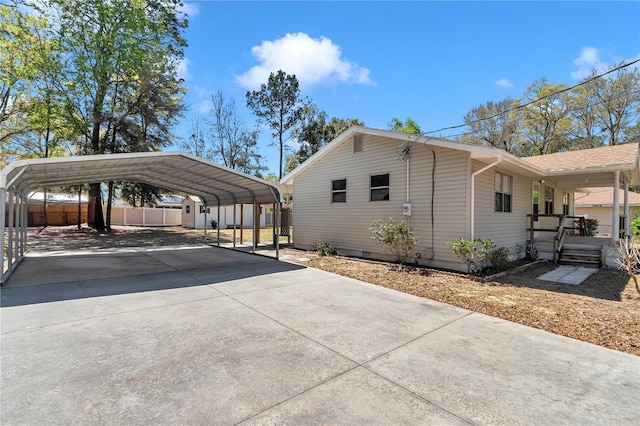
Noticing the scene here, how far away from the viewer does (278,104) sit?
2767 centimetres

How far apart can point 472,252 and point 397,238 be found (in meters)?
1.93

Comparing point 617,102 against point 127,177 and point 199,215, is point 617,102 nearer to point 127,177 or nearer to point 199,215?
point 127,177

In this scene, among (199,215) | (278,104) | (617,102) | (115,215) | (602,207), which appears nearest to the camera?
(602,207)

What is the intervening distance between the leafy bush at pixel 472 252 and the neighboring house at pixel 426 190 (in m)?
0.30

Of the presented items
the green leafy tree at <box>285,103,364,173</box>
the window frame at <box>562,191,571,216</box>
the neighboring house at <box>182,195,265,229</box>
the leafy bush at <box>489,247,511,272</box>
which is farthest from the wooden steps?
the neighboring house at <box>182,195,265,229</box>

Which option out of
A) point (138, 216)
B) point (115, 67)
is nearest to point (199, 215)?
point (138, 216)

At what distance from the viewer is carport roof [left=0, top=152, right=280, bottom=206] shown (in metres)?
7.41

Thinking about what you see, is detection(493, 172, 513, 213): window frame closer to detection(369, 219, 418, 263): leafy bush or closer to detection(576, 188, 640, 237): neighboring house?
detection(369, 219, 418, 263): leafy bush

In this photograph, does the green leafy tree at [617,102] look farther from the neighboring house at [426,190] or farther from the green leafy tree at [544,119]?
the neighboring house at [426,190]

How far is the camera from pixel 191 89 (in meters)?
22.5

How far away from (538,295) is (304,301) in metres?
4.51

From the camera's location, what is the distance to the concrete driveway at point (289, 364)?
2334mm

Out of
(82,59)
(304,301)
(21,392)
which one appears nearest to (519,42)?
(304,301)

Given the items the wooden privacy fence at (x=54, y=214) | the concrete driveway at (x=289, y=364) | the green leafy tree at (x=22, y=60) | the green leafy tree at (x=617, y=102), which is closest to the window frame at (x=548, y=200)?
the concrete driveway at (x=289, y=364)
